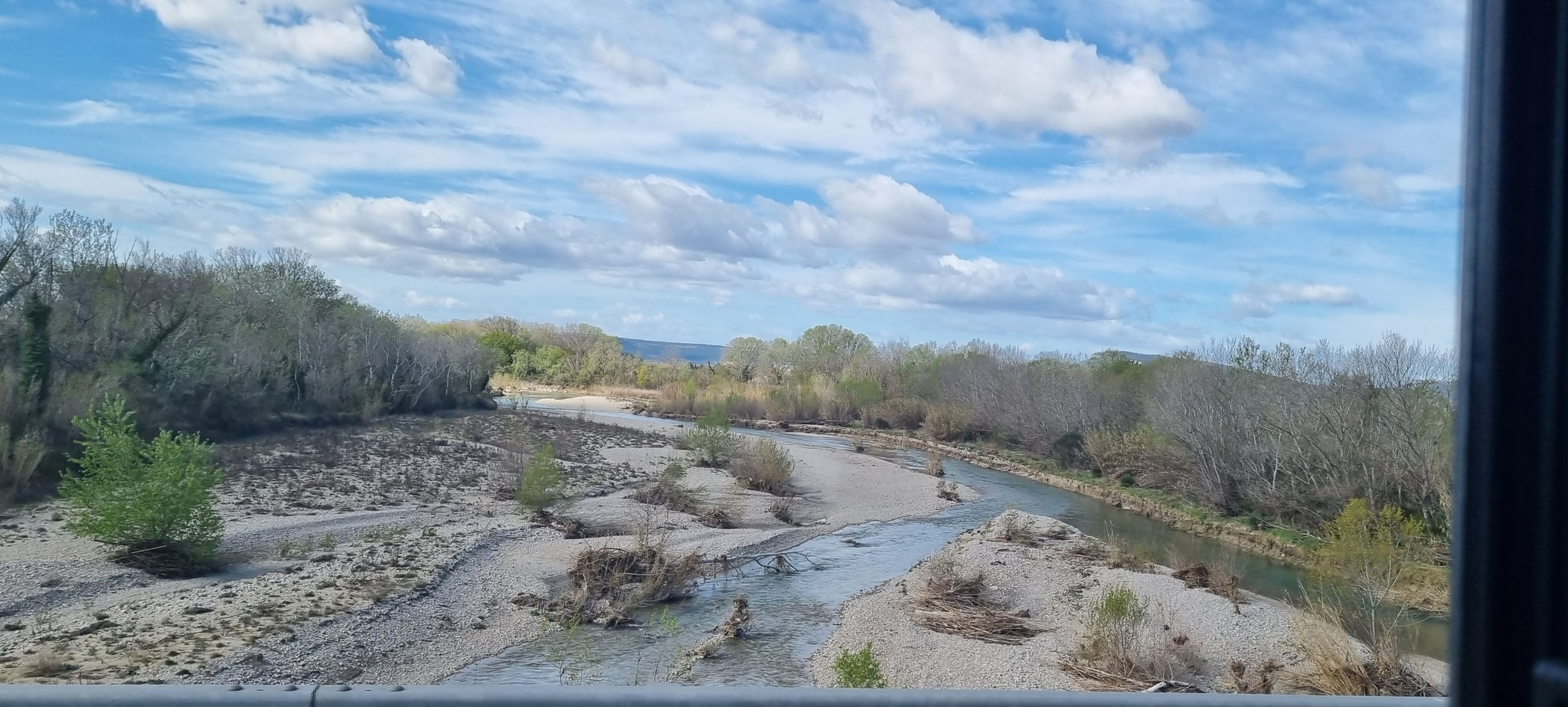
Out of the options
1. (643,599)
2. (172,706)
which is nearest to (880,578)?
(643,599)

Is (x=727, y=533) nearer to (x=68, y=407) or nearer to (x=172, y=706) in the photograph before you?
(x=68, y=407)

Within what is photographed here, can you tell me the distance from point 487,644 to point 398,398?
75.7 feet

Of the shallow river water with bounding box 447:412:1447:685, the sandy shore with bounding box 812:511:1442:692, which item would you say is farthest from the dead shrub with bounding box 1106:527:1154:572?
the shallow river water with bounding box 447:412:1447:685

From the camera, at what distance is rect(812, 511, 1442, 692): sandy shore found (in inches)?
473

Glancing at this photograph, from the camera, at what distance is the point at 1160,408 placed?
29.4 meters

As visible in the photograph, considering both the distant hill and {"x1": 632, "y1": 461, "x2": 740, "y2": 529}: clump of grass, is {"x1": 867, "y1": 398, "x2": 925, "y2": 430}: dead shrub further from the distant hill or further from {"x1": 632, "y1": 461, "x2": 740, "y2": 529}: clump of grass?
{"x1": 632, "y1": 461, "x2": 740, "y2": 529}: clump of grass

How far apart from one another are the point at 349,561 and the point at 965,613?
883 centimetres

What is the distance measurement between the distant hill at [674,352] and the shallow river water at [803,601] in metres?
21.2

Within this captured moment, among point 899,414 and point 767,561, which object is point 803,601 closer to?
point 767,561

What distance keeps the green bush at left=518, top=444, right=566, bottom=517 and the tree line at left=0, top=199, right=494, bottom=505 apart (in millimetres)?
6555

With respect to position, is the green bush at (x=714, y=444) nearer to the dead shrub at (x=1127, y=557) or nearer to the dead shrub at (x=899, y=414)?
the dead shrub at (x=1127, y=557)

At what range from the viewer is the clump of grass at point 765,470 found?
27.6 m

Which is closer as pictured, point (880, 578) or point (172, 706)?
point (172, 706)

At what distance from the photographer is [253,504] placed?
17312 mm
